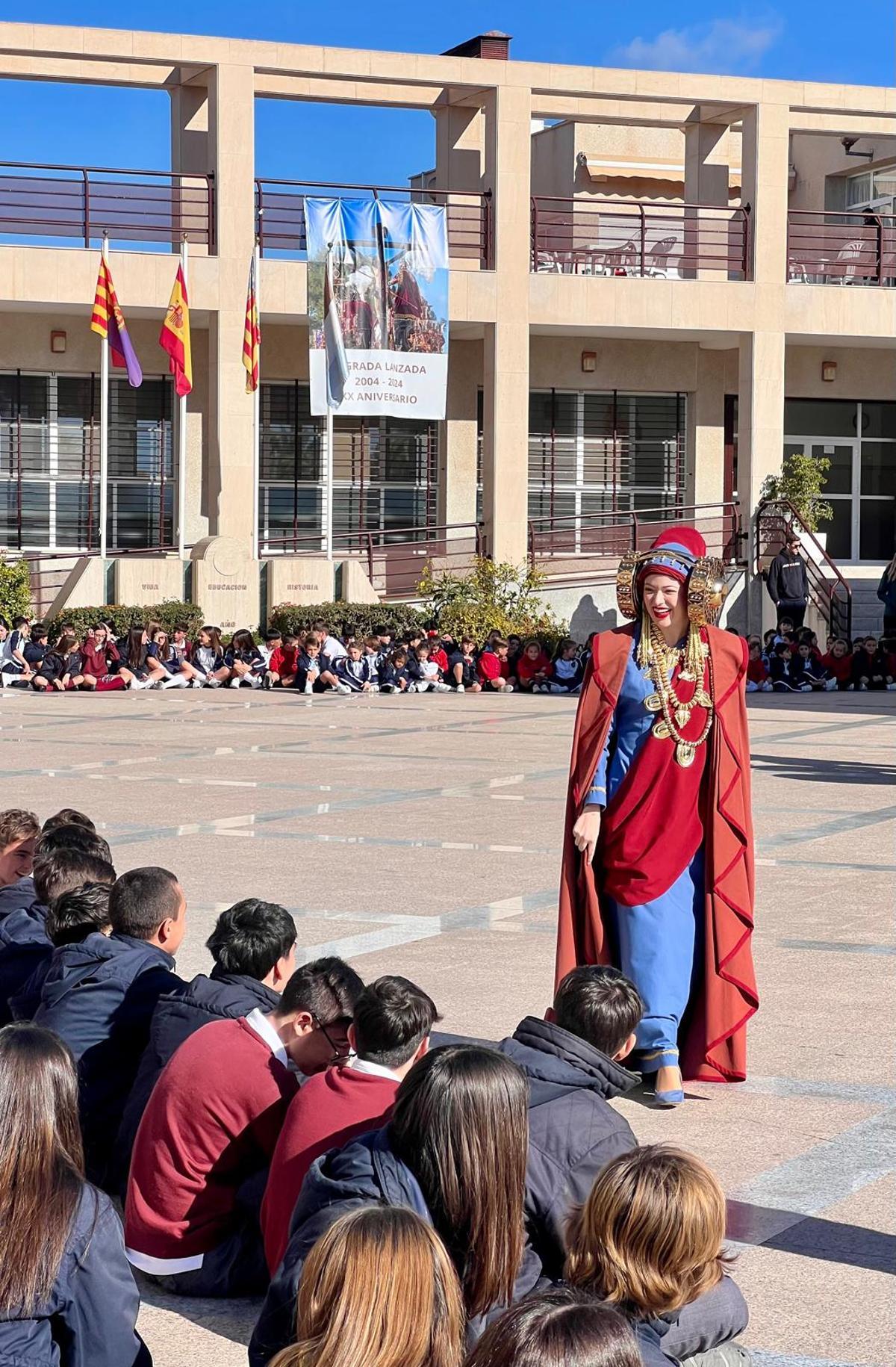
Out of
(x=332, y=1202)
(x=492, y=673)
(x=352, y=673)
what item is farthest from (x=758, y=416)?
(x=332, y=1202)

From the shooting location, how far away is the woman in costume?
20.8 feet

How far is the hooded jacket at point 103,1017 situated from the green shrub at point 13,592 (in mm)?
21068

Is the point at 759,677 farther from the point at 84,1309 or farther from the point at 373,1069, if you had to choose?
the point at 84,1309

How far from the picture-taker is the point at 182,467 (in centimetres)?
2888

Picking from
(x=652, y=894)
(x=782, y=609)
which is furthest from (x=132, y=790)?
(x=782, y=609)

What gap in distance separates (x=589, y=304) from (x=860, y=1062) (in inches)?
981

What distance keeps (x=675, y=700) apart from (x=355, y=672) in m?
18.0

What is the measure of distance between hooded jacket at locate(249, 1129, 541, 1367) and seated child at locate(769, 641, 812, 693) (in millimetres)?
22808

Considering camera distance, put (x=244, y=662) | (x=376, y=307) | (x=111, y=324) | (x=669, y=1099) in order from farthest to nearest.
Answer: (x=376, y=307)
(x=111, y=324)
(x=244, y=662)
(x=669, y=1099)

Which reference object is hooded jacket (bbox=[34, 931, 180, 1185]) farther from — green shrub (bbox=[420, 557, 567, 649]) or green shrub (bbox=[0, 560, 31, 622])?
green shrub (bbox=[420, 557, 567, 649])

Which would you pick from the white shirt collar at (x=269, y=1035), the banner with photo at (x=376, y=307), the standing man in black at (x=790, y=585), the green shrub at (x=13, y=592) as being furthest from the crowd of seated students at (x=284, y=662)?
the white shirt collar at (x=269, y=1035)

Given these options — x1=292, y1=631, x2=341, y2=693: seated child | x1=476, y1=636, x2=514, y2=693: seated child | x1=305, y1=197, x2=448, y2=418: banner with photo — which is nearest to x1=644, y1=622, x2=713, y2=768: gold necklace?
x1=292, y1=631, x2=341, y2=693: seated child

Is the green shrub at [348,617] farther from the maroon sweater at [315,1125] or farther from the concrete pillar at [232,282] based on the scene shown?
the maroon sweater at [315,1125]

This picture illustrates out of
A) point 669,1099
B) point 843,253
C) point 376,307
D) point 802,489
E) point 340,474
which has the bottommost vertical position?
point 669,1099
